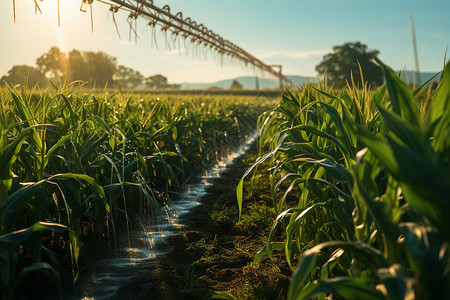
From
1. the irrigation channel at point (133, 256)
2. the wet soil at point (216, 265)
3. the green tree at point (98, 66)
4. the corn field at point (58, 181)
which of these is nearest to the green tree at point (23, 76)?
the corn field at point (58, 181)

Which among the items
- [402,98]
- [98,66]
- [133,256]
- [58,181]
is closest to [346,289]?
[402,98]

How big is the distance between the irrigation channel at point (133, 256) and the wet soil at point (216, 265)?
0.06m

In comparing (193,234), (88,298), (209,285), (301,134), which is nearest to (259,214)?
(193,234)

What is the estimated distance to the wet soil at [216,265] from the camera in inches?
76.4

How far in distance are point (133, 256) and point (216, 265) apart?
1.91 ft

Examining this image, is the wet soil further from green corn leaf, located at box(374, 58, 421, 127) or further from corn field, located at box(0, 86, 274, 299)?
green corn leaf, located at box(374, 58, 421, 127)

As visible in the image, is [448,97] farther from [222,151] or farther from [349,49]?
[349,49]

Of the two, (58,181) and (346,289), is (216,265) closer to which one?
(58,181)

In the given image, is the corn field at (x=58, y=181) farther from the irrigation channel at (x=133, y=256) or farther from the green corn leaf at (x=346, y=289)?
the green corn leaf at (x=346, y=289)

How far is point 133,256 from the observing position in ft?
8.21

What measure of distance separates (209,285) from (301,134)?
1150 millimetres

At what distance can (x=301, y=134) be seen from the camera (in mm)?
2576

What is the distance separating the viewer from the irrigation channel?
203cm

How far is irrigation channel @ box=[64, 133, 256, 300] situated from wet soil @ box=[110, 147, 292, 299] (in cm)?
6
